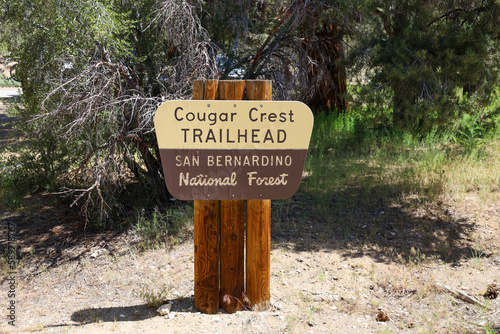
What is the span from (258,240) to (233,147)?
756 mm

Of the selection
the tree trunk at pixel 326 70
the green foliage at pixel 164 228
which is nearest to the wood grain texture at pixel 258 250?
the green foliage at pixel 164 228

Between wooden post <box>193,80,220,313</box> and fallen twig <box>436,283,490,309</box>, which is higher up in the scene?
wooden post <box>193,80,220,313</box>

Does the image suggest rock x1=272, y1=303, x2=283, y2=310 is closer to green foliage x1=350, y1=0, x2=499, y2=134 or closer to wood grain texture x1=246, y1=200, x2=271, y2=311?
wood grain texture x1=246, y1=200, x2=271, y2=311

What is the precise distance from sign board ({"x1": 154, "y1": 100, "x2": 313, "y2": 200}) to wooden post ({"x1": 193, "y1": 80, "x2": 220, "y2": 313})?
0.18 metres

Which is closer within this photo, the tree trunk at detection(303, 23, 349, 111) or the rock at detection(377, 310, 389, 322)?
the rock at detection(377, 310, 389, 322)

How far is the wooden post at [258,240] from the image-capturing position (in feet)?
11.2

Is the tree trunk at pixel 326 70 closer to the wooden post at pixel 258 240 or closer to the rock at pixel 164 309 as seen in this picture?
the wooden post at pixel 258 240

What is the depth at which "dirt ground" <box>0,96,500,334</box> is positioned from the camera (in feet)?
11.8

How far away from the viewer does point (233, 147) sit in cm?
331

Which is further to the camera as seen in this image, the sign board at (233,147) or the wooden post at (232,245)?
the wooden post at (232,245)

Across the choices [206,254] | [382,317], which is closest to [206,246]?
[206,254]

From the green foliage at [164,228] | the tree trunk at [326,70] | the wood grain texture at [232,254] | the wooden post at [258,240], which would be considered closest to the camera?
the wooden post at [258,240]

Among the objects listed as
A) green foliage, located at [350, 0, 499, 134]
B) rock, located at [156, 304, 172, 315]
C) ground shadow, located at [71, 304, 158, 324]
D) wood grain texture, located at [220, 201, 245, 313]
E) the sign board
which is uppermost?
green foliage, located at [350, 0, 499, 134]

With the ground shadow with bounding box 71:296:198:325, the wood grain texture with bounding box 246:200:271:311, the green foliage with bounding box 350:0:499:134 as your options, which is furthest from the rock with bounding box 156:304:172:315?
the green foliage with bounding box 350:0:499:134
